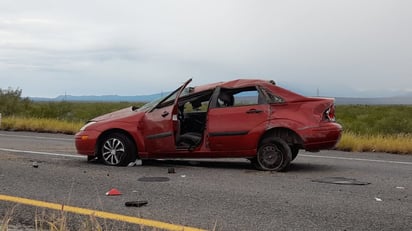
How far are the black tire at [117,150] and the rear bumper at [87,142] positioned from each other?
0.58 feet

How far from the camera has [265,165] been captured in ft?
28.7

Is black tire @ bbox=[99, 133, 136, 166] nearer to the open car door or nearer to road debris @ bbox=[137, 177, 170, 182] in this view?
the open car door

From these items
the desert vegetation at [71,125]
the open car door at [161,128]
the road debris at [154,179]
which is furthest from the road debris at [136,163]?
the desert vegetation at [71,125]

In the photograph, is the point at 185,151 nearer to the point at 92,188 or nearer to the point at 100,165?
the point at 100,165

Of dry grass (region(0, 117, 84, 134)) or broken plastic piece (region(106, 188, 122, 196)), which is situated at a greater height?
dry grass (region(0, 117, 84, 134))

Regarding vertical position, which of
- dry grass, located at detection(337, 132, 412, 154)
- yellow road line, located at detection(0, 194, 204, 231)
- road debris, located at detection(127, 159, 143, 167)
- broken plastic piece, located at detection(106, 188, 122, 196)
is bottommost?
yellow road line, located at detection(0, 194, 204, 231)

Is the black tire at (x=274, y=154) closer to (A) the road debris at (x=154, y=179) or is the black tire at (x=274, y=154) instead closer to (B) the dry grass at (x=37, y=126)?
(A) the road debris at (x=154, y=179)

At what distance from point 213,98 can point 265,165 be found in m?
1.50

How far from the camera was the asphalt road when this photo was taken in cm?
546

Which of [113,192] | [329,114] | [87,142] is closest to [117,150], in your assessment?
[87,142]

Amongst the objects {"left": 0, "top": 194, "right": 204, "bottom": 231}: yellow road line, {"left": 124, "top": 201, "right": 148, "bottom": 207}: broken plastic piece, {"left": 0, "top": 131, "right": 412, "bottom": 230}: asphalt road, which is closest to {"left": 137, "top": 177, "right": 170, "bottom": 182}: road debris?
{"left": 0, "top": 131, "right": 412, "bottom": 230}: asphalt road

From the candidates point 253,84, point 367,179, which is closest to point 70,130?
point 253,84

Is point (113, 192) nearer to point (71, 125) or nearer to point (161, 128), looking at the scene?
point (161, 128)

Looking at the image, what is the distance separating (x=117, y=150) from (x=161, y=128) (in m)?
0.90
